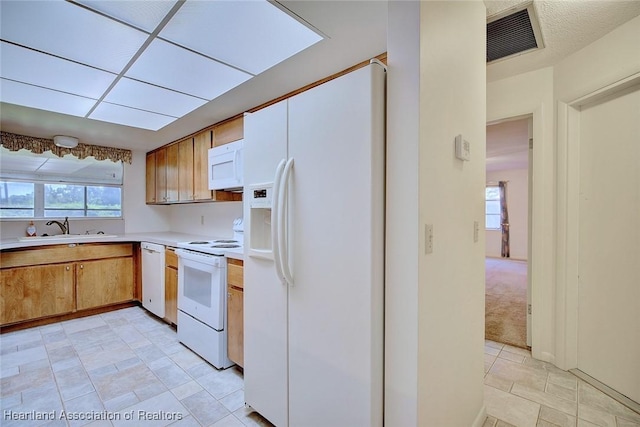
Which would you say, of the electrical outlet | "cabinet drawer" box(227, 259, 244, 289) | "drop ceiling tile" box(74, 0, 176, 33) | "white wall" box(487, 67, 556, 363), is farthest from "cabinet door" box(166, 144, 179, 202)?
"white wall" box(487, 67, 556, 363)

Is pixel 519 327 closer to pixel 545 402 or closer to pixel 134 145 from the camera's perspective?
pixel 545 402

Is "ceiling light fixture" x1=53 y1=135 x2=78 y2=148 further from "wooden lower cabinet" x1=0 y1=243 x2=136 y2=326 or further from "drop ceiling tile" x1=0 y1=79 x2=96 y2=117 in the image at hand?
"wooden lower cabinet" x1=0 y1=243 x2=136 y2=326

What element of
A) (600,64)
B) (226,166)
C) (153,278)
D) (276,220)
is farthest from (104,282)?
(600,64)

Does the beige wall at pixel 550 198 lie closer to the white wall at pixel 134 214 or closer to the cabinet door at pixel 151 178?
the cabinet door at pixel 151 178

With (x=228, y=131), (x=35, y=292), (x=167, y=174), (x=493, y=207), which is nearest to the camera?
(x=228, y=131)

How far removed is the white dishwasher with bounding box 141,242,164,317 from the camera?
131 inches

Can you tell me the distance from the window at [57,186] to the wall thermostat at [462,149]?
15.5 ft

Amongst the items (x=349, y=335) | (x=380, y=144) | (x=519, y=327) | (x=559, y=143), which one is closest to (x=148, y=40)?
(x=380, y=144)

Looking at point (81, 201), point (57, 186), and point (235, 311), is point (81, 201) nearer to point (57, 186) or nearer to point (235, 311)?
point (57, 186)

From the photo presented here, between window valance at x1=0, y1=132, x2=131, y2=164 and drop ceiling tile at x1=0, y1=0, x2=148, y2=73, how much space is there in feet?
8.40

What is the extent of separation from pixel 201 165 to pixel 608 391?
3.99 metres

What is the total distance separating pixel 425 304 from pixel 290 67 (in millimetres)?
1674

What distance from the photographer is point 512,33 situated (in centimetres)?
192

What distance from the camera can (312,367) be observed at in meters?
1.43
